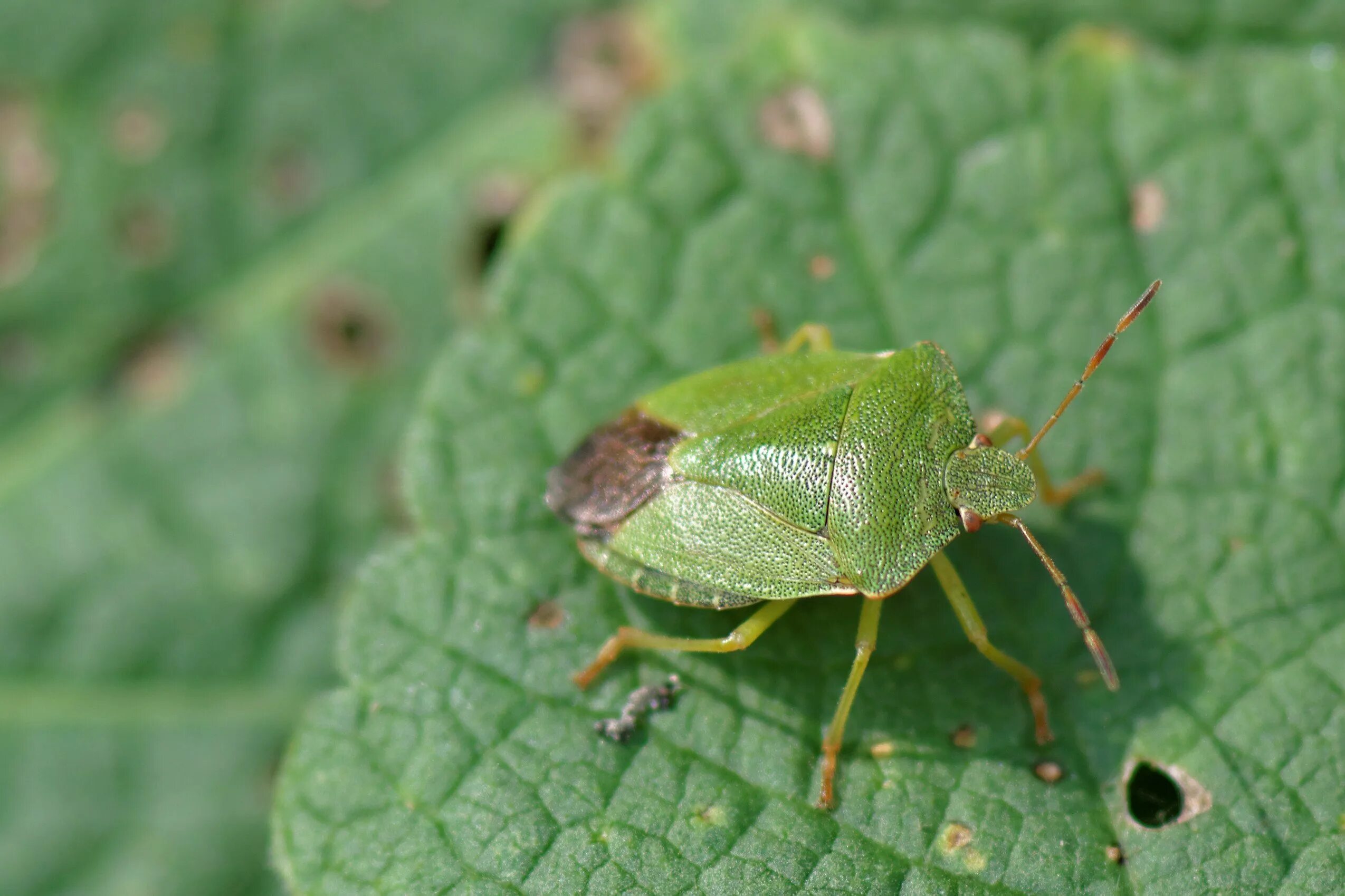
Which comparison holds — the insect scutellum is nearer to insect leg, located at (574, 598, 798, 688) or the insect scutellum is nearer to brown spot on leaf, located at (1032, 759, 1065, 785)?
brown spot on leaf, located at (1032, 759, 1065, 785)

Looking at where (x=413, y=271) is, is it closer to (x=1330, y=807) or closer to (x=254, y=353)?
(x=254, y=353)

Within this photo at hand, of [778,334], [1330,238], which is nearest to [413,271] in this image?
[778,334]

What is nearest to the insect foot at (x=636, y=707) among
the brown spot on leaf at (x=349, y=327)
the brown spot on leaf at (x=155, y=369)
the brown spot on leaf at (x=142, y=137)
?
the brown spot on leaf at (x=349, y=327)

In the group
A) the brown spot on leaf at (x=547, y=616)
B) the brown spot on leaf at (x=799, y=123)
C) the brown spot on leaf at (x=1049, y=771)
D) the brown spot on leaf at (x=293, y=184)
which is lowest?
the brown spot on leaf at (x=1049, y=771)

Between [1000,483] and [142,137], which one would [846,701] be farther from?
[142,137]

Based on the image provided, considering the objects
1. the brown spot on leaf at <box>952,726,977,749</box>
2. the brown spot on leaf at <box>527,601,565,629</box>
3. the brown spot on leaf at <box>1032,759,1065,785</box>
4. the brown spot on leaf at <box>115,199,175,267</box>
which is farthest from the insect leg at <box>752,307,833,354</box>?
the brown spot on leaf at <box>115,199,175,267</box>

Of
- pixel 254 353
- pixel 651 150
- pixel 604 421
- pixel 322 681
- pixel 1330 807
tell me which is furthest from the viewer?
pixel 254 353

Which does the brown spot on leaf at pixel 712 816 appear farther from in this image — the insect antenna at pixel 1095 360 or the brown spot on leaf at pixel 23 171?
the brown spot on leaf at pixel 23 171

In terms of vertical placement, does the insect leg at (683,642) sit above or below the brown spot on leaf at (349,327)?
below
